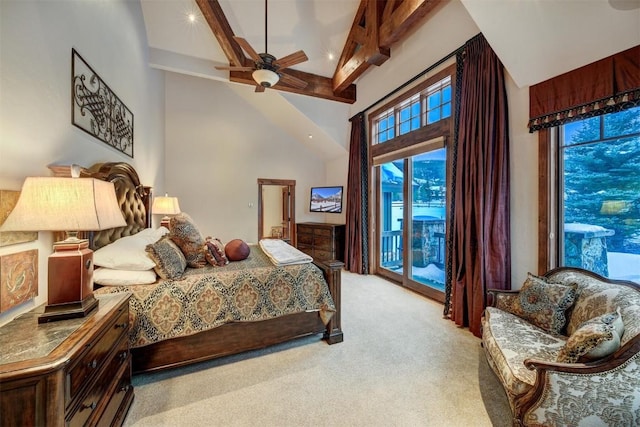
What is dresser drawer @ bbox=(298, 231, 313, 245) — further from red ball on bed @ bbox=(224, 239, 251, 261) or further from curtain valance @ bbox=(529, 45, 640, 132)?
curtain valance @ bbox=(529, 45, 640, 132)

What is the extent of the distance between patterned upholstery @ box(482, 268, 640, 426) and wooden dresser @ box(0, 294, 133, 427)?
2120mm

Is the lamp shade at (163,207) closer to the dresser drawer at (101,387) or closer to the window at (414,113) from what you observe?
the dresser drawer at (101,387)

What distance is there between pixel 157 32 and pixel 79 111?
106 inches

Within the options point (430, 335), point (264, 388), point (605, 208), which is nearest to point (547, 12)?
point (605, 208)

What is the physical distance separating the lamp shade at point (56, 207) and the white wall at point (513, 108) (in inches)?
130

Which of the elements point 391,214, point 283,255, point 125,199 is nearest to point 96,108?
point 125,199

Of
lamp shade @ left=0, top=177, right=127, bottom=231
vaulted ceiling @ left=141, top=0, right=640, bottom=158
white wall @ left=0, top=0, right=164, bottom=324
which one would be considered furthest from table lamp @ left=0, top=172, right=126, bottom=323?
vaulted ceiling @ left=141, top=0, right=640, bottom=158

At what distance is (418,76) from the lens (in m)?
3.59

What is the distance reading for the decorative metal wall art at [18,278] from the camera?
1255mm

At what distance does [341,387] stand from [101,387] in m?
1.46

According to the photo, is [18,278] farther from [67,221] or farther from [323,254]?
[323,254]

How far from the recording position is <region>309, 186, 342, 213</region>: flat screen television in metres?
5.99

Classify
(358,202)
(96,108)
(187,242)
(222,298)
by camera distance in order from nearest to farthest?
(222,298), (96,108), (187,242), (358,202)

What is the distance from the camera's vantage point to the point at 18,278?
52.9 inches
